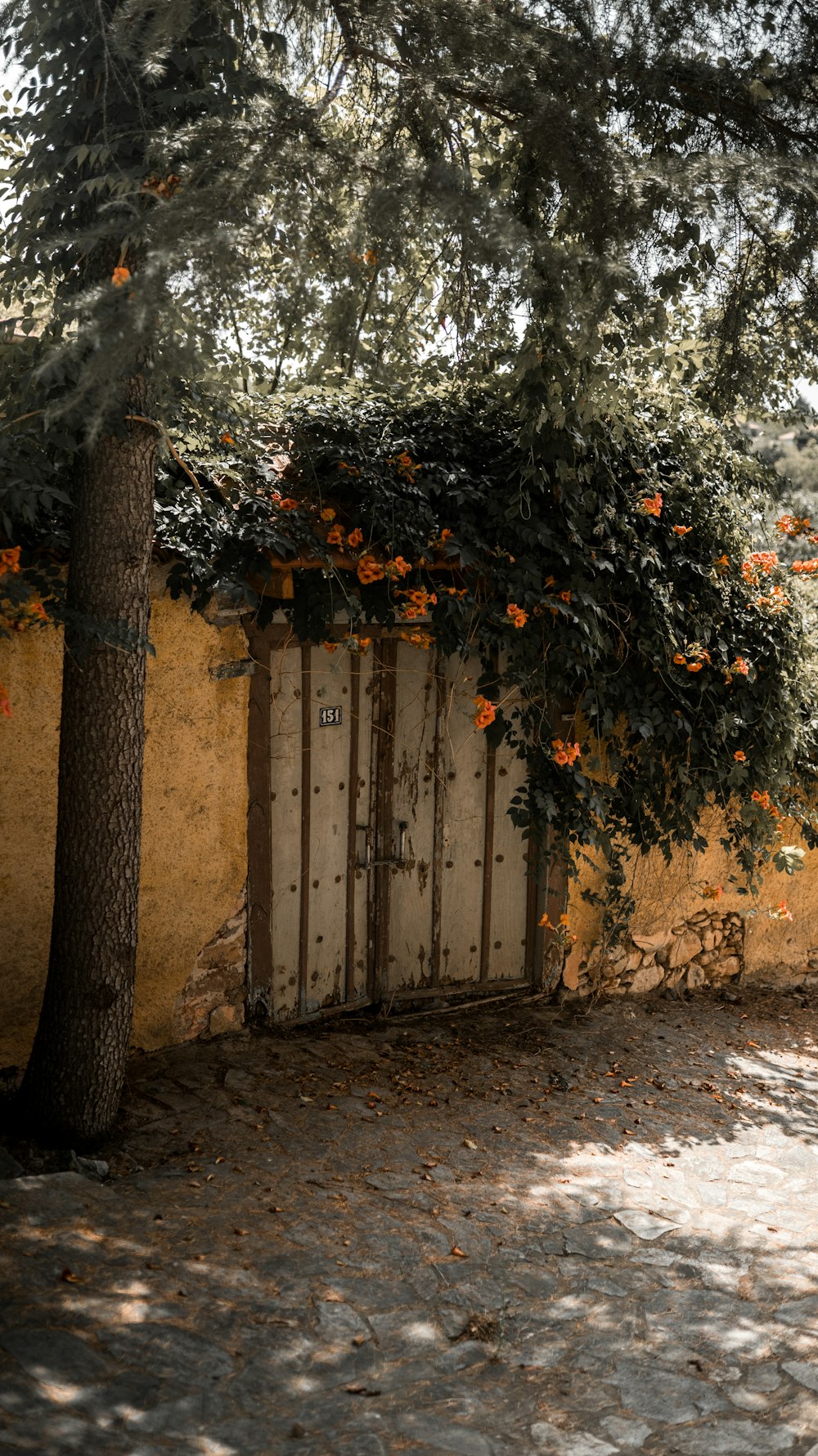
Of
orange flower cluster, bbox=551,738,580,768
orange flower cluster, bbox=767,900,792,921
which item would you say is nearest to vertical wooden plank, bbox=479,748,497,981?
orange flower cluster, bbox=551,738,580,768

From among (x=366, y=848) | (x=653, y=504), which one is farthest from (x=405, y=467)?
(x=366, y=848)

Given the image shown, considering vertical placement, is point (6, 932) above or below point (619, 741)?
below

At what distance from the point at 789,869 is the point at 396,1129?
338 cm

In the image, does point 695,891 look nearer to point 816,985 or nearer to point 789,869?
point 789,869

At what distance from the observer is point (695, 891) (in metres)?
6.91

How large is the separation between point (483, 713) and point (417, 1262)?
2.72 meters

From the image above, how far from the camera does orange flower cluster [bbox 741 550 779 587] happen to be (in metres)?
6.39

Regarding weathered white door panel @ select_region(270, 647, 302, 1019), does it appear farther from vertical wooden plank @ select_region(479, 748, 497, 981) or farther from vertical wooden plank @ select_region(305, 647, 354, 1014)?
vertical wooden plank @ select_region(479, 748, 497, 981)

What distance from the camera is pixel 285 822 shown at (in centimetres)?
556

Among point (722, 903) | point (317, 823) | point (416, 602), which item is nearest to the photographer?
point (416, 602)

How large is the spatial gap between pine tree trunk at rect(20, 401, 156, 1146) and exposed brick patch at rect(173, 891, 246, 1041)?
930 millimetres

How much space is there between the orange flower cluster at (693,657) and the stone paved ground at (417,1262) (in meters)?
2.18

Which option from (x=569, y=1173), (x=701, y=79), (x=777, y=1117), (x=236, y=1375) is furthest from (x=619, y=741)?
(x=236, y=1375)

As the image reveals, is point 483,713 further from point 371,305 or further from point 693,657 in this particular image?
point 371,305
